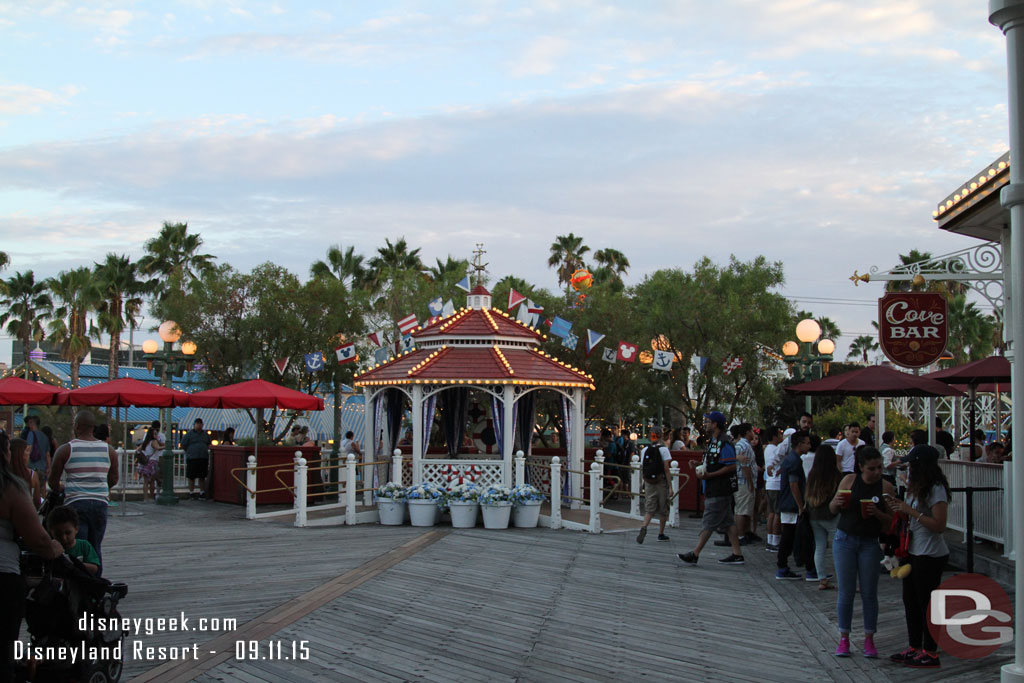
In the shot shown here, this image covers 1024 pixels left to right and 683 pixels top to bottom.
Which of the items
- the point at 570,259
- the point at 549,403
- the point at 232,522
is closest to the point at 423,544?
the point at 232,522

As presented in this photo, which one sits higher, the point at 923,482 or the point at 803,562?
the point at 923,482

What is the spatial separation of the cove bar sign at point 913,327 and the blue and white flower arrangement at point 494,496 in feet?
22.1

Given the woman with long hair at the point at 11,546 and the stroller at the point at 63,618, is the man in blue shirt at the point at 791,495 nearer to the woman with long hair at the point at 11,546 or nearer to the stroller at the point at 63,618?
the stroller at the point at 63,618

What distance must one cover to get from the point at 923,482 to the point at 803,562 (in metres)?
4.64

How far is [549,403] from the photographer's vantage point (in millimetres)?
28969

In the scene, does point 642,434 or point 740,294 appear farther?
point 642,434

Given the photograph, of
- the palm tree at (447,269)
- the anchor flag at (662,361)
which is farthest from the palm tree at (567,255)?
the anchor flag at (662,361)

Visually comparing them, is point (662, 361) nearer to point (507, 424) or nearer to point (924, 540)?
point (507, 424)

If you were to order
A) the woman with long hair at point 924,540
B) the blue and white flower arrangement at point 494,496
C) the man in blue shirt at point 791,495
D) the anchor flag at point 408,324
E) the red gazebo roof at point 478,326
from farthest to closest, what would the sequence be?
the anchor flag at point 408,324
the red gazebo roof at point 478,326
the blue and white flower arrangement at point 494,496
the man in blue shirt at point 791,495
the woman with long hair at point 924,540

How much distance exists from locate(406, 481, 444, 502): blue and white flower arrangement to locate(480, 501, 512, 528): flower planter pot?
82 centimetres

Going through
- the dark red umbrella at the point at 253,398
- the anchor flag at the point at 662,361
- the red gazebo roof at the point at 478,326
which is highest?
the red gazebo roof at the point at 478,326

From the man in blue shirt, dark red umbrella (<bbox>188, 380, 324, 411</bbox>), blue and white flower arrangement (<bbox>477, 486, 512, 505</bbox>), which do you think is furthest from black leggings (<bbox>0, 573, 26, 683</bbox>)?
dark red umbrella (<bbox>188, 380, 324, 411</bbox>)

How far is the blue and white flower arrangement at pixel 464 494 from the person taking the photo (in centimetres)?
1593

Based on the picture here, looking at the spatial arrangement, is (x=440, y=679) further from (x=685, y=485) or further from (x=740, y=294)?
(x=740, y=294)
